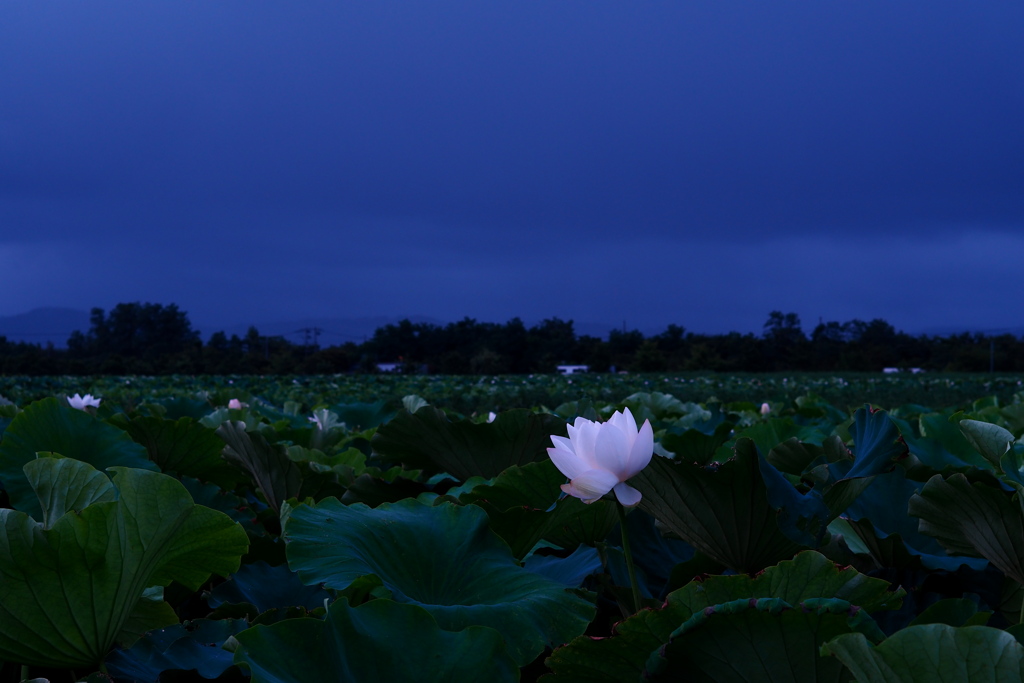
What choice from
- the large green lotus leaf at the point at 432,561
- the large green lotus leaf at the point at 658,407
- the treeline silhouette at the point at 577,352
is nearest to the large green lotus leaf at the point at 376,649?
the large green lotus leaf at the point at 432,561

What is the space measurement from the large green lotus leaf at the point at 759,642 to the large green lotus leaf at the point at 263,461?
3.24 ft

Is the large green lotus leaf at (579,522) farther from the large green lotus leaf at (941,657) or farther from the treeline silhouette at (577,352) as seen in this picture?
the treeline silhouette at (577,352)

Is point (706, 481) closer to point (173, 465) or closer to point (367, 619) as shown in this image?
point (367, 619)

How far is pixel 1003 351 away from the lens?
1870 inches

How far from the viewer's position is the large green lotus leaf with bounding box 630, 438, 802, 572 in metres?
0.87

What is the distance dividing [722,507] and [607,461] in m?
0.18

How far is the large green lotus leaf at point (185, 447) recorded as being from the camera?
5.27 feet

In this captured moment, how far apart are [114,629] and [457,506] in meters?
0.41

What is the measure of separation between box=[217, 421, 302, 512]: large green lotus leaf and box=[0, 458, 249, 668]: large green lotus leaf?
→ 57 centimetres

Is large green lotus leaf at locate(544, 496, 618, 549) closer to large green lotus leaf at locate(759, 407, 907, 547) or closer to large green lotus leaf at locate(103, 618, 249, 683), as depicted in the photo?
large green lotus leaf at locate(759, 407, 907, 547)

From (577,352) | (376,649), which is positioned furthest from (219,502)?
(577,352)

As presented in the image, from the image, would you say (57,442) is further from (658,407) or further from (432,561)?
(658,407)

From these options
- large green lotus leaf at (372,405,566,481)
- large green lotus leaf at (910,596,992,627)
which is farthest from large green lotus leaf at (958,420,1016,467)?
large green lotus leaf at (372,405,566,481)

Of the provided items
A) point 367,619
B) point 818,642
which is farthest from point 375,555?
point 818,642
